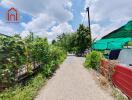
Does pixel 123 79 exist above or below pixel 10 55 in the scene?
below

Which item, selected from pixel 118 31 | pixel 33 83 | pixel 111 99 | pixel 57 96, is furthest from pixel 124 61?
pixel 33 83

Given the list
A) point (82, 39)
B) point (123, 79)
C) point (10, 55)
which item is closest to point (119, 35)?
point (123, 79)

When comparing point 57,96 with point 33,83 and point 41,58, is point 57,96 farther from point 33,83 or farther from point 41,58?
point 41,58

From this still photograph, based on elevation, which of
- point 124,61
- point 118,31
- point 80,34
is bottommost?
point 124,61

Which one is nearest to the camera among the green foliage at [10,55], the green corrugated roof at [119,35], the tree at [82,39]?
the green foliage at [10,55]

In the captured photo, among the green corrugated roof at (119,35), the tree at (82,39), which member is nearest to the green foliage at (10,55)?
the green corrugated roof at (119,35)

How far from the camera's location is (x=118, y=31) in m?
9.20

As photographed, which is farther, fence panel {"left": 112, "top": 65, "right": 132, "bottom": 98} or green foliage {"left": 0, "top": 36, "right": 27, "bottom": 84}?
green foliage {"left": 0, "top": 36, "right": 27, "bottom": 84}

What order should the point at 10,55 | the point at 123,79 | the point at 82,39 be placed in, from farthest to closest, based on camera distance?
1. the point at 82,39
2. the point at 10,55
3. the point at 123,79

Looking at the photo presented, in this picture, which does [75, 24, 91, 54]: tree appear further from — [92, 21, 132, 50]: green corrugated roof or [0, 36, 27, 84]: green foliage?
[0, 36, 27, 84]: green foliage

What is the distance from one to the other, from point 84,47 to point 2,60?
134 feet

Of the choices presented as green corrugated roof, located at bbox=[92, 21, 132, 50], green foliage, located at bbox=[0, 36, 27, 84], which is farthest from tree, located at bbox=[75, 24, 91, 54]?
green foliage, located at bbox=[0, 36, 27, 84]

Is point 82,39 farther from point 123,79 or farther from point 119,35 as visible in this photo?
point 123,79

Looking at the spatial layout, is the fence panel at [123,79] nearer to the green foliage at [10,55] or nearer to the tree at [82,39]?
the green foliage at [10,55]
